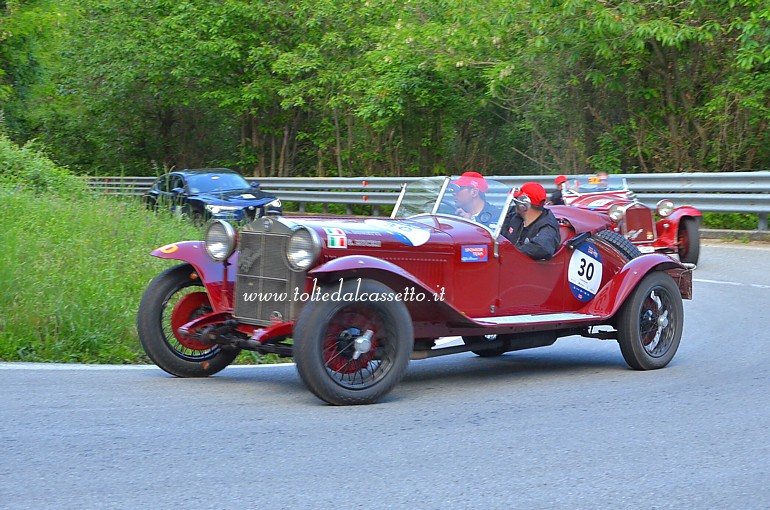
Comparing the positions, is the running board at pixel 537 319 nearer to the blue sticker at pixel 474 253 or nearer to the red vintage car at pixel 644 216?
the blue sticker at pixel 474 253

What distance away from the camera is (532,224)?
7684 mm

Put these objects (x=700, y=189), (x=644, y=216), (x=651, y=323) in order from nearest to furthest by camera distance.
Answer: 1. (x=651, y=323)
2. (x=644, y=216)
3. (x=700, y=189)

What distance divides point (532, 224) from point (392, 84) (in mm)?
16832

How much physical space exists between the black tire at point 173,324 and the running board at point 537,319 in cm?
184

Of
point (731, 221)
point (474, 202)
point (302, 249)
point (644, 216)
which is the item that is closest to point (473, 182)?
point (474, 202)

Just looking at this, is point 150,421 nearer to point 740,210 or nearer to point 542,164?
point 740,210

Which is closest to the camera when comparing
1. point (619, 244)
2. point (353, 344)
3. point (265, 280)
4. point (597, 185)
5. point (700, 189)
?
point (353, 344)

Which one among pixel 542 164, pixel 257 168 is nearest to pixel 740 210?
pixel 542 164

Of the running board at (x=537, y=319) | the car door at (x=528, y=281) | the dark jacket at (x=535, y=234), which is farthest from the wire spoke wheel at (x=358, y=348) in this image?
the dark jacket at (x=535, y=234)

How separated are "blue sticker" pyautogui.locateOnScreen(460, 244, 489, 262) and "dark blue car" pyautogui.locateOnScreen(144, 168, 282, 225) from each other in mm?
11680

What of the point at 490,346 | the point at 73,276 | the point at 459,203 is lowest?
the point at 490,346

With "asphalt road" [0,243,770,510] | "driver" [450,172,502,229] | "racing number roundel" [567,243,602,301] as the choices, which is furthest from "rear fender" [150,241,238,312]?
"racing number roundel" [567,243,602,301]

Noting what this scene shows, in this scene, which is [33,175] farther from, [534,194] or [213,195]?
[534,194]

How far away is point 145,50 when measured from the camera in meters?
29.4
